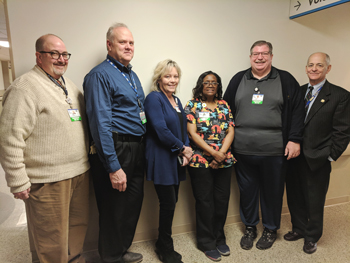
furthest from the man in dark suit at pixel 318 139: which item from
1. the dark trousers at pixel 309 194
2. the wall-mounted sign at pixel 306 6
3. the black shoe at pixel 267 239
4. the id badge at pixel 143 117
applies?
the id badge at pixel 143 117

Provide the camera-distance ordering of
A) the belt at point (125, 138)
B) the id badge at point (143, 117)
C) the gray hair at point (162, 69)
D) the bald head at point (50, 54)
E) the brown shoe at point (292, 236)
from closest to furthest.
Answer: the bald head at point (50, 54)
the belt at point (125, 138)
the id badge at point (143, 117)
the gray hair at point (162, 69)
the brown shoe at point (292, 236)

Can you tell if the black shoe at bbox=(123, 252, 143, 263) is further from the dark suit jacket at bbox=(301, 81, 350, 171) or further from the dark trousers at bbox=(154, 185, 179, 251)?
the dark suit jacket at bbox=(301, 81, 350, 171)

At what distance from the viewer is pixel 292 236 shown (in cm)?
241

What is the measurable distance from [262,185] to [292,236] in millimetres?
687

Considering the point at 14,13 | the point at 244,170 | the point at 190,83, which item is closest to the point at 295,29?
the point at 190,83

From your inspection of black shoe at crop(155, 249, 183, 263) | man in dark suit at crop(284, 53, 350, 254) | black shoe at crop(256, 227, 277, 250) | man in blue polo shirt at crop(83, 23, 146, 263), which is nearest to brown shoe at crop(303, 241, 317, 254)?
man in dark suit at crop(284, 53, 350, 254)

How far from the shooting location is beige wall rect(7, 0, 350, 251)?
184 centimetres

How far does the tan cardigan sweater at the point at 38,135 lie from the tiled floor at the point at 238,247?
108 cm

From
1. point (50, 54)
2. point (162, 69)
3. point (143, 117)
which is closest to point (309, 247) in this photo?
point (143, 117)

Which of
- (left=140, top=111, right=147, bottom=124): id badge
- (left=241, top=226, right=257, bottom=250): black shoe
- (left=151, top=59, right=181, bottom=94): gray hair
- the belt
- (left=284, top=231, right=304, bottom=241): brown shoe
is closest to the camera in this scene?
the belt

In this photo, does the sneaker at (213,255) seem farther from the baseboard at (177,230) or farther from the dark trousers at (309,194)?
the dark trousers at (309,194)

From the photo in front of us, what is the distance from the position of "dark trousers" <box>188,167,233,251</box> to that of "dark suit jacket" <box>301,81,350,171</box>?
0.77 m

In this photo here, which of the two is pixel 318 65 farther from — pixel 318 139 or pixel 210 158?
pixel 210 158

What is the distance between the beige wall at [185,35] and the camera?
1.84 m
